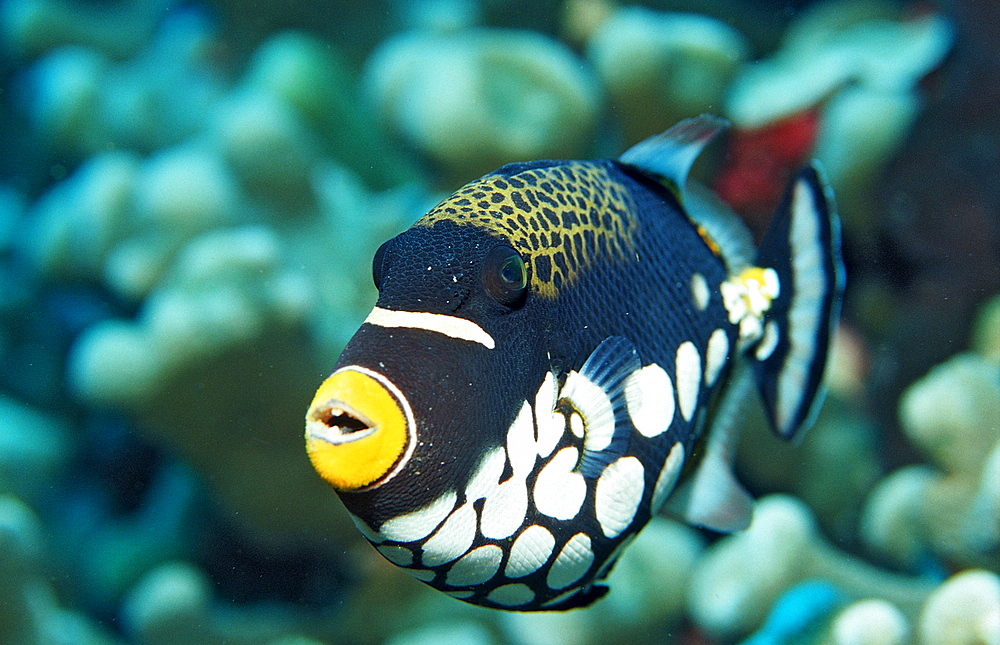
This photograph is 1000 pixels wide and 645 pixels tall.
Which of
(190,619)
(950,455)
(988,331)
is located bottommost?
(190,619)

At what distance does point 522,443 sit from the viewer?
37.3 inches

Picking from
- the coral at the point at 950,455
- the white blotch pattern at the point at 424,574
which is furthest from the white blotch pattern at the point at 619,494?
the coral at the point at 950,455

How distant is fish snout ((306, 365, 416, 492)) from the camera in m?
0.81

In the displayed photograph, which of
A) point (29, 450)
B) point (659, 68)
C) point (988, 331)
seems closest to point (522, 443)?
point (659, 68)

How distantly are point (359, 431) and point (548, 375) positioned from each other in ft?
0.89

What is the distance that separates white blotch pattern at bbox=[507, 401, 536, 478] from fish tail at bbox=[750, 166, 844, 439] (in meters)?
0.68

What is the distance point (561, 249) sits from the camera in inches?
41.3

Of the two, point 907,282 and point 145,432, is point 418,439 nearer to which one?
point 145,432

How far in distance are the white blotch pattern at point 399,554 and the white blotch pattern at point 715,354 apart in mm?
608

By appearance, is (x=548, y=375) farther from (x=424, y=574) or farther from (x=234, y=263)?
(x=234, y=263)

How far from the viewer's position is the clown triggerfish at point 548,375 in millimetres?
855

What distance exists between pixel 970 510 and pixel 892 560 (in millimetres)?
430

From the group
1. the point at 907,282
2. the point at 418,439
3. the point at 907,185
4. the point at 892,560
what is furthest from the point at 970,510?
the point at 418,439

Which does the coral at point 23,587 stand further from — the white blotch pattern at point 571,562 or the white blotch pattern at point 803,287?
the white blotch pattern at point 803,287
